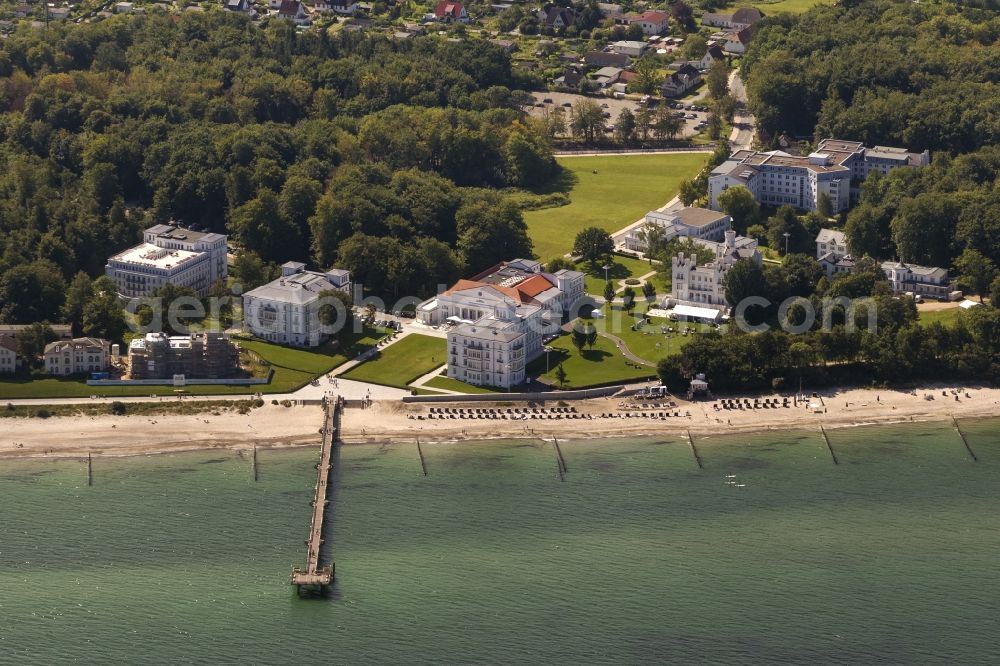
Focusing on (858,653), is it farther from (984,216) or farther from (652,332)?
(984,216)

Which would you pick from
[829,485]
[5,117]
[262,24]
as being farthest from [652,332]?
[262,24]

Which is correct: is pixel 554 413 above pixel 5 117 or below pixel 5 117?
below

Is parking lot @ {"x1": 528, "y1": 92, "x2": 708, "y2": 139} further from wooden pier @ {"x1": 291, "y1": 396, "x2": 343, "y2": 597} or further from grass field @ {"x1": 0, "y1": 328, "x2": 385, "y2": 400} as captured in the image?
wooden pier @ {"x1": 291, "y1": 396, "x2": 343, "y2": 597}

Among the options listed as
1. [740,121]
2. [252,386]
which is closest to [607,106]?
[740,121]

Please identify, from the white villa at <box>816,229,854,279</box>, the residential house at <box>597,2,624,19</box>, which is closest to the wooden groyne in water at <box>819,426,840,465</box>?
the white villa at <box>816,229,854,279</box>

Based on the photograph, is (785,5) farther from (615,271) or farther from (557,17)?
(615,271)

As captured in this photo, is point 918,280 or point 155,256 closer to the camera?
point 918,280
